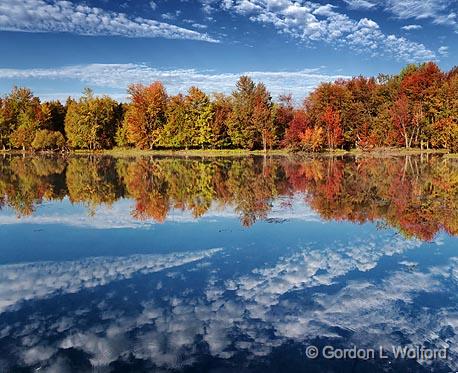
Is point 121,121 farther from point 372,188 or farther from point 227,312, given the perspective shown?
point 227,312

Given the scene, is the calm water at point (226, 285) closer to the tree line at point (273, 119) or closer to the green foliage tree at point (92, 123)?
the tree line at point (273, 119)

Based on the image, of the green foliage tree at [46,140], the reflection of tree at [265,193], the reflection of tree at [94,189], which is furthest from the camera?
the green foliage tree at [46,140]

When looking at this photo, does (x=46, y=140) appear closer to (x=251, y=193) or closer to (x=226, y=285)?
(x=251, y=193)

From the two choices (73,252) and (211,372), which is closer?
(211,372)

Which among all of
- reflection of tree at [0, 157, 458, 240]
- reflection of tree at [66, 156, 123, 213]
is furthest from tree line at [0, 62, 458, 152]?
reflection of tree at [66, 156, 123, 213]

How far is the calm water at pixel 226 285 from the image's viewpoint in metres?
7.07

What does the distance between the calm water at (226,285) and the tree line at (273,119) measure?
49586 millimetres

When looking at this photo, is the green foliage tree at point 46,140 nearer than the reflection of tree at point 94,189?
No

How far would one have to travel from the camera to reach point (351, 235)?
1499cm

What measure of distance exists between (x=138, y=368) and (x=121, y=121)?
8127cm

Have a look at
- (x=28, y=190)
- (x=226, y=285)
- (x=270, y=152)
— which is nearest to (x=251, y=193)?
(x=28, y=190)

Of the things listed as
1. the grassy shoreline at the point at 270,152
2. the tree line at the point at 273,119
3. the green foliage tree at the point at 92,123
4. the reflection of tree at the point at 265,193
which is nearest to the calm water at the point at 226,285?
the reflection of tree at the point at 265,193

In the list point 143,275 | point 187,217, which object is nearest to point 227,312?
point 143,275

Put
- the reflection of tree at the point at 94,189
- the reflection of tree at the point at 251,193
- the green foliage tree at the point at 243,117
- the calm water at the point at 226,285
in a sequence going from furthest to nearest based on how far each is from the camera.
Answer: the green foliage tree at the point at 243,117 → the reflection of tree at the point at 94,189 → the reflection of tree at the point at 251,193 → the calm water at the point at 226,285
